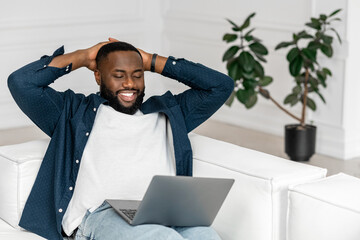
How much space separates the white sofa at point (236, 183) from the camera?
2.23m

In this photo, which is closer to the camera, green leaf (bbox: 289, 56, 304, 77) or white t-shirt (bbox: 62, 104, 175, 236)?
white t-shirt (bbox: 62, 104, 175, 236)

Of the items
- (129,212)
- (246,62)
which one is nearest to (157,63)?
(129,212)

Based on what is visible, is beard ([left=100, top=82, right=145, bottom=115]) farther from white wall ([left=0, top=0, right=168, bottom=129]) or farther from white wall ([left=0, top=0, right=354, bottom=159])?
white wall ([left=0, top=0, right=168, bottom=129])

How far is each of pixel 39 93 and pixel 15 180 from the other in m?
0.31

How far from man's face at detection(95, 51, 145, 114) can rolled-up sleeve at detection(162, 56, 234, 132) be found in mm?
156

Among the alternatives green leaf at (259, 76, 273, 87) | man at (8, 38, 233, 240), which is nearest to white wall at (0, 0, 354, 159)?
green leaf at (259, 76, 273, 87)

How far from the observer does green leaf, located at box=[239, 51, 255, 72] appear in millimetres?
4461

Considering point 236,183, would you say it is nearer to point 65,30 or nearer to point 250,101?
point 250,101

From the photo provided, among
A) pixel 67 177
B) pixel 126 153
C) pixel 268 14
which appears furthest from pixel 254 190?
pixel 268 14

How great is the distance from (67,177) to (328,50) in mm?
2380

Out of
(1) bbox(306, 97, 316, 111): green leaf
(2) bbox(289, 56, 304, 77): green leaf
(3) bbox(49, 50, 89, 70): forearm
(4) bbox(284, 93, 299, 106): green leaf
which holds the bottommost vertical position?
(1) bbox(306, 97, 316, 111): green leaf

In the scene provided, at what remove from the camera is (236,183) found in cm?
232

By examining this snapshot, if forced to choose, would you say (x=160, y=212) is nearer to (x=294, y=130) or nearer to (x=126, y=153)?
(x=126, y=153)

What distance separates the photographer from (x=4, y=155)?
8.08 ft
